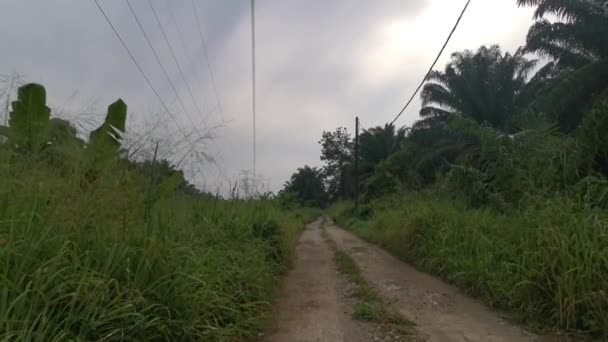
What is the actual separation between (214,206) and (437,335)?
3412 mm

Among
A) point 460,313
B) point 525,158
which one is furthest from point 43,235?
point 525,158

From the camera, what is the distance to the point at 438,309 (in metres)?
4.49

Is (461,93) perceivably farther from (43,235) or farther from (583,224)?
(43,235)

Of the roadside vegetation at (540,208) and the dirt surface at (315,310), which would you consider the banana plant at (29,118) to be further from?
the roadside vegetation at (540,208)

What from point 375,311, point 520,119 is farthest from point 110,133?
point 520,119

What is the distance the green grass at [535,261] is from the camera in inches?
A: 141

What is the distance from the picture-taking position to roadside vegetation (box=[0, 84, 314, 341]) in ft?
7.15

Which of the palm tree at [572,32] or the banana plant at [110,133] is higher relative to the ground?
the palm tree at [572,32]

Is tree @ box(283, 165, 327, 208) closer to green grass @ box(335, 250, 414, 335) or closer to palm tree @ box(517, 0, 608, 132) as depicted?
palm tree @ box(517, 0, 608, 132)

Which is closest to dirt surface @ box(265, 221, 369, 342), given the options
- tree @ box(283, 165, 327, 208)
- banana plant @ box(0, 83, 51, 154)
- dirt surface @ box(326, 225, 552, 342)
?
dirt surface @ box(326, 225, 552, 342)

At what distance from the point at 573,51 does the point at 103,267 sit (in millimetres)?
18506

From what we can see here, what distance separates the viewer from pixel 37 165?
297 centimetres

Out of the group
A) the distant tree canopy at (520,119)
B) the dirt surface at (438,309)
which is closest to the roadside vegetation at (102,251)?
the dirt surface at (438,309)

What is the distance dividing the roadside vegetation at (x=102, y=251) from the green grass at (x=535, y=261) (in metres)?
2.64
